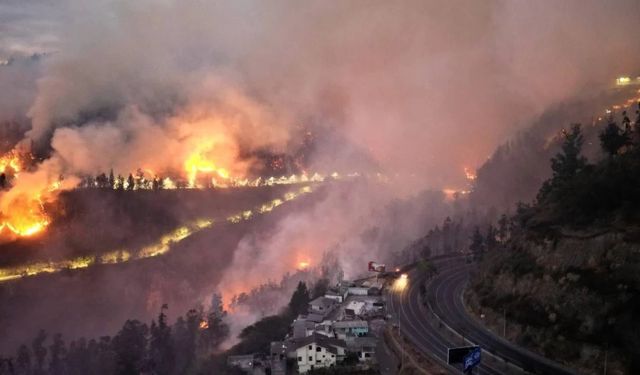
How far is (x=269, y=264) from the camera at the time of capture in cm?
14438

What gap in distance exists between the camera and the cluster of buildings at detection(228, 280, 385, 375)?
Answer: 59312mm

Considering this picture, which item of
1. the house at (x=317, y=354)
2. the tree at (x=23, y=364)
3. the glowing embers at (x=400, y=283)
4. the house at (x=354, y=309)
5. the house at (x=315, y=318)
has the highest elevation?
the glowing embers at (x=400, y=283)

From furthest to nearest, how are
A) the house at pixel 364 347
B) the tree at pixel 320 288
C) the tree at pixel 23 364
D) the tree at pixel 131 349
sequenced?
the tree at pixel 320 288 < the tree at pixel 23 364 < the tree at pixel 131 349 < the house at pixel 364 347

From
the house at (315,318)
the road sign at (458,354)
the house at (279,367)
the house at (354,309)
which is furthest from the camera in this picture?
the house at (354,309)

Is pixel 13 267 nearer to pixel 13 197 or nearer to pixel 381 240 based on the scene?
pixel 13 197

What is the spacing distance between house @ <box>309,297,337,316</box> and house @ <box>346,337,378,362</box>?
1414cm

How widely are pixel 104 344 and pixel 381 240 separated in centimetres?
8054

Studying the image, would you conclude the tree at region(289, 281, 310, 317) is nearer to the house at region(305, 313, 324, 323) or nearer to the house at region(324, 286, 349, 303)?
the house at region(324, 286, 349, 303)

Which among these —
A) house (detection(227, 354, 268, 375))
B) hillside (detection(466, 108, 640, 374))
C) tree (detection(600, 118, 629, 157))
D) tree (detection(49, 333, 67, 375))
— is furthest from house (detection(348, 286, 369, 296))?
tree (detection(49, 333, 67, 375))

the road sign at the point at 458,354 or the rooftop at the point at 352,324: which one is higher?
the rooftop at the point at 352,324

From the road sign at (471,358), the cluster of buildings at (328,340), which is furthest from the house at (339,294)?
the road sign at (471,358)

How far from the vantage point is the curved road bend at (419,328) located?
52.6 m

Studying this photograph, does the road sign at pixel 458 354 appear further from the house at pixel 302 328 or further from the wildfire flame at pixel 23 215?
the wildfire flame at pixel 23 215

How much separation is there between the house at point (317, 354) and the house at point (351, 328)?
15.9ft
